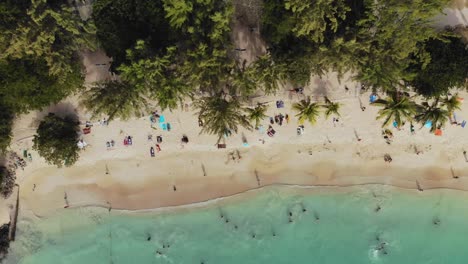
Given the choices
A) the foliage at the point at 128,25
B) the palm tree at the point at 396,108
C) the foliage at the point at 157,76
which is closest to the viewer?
the foliage at the point at 157,76

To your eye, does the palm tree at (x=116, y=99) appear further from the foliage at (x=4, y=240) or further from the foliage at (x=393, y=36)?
the foliage at (x=393, y=36)

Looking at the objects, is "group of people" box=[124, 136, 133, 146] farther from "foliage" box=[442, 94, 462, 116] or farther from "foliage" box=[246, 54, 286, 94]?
"foliage" box=[442, 94, 462, 116]

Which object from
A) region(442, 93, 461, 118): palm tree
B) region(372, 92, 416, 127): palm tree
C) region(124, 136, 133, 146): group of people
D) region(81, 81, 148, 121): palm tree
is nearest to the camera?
region(81, 81, 148, 121): palm tree

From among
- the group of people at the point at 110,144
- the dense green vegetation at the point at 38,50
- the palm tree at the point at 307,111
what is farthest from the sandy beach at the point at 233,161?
the dense green vegetation at the point at 38,50

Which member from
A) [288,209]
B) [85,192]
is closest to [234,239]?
[288,209]

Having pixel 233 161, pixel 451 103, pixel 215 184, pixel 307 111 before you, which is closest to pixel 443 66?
pixel 451 103

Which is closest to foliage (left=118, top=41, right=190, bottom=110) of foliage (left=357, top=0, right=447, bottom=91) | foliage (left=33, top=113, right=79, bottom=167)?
foliage (left=33, top=113, right=79, bottom=167)

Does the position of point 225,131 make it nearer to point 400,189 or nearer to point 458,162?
point 400,189

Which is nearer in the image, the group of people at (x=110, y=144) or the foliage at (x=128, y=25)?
the foliage at (x=128, y=25)
